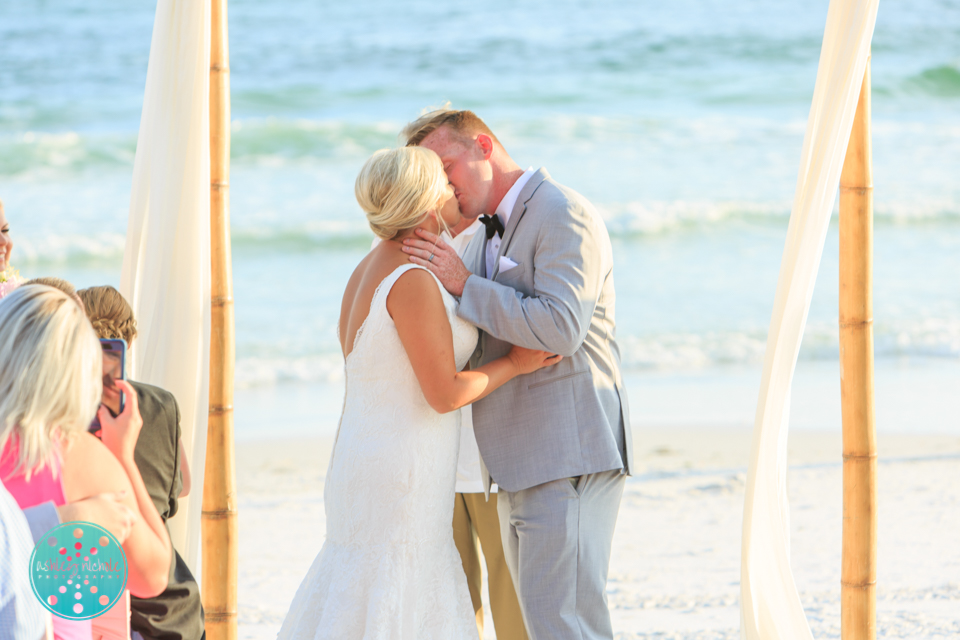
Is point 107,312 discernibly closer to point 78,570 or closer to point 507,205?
point 78,570

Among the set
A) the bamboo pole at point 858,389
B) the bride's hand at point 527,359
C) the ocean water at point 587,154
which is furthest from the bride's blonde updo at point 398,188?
the ocean water at point 587,154

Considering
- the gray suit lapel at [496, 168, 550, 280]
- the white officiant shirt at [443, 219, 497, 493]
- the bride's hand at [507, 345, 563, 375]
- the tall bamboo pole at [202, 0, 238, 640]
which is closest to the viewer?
the bride's hand at [507, 345, 563, 375]

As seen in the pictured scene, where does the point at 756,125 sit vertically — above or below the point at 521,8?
below

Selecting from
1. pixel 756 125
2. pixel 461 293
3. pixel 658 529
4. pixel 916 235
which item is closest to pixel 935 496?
pixel 658 529

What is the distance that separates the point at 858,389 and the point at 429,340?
137cm

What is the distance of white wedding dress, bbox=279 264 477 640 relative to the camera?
7.59ft

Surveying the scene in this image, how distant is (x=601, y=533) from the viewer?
2455 mm

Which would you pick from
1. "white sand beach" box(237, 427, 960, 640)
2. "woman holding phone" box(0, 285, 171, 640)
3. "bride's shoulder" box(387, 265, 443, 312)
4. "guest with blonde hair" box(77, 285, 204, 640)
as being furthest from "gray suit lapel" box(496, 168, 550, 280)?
"white sand beach" box(237, 427, 960, 640)

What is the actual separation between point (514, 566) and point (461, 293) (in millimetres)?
790

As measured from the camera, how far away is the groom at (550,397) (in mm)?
2330

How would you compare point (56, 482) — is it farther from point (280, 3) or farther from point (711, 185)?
point (280, 3)

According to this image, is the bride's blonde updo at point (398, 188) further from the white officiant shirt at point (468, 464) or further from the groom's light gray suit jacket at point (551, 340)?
the white officiant shirt at point (468, 464)

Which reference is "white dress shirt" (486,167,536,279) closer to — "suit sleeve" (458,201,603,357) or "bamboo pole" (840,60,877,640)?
"suit sleeve" (458,201,603,357)

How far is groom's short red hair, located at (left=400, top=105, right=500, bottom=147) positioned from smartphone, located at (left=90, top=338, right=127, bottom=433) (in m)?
1.25
